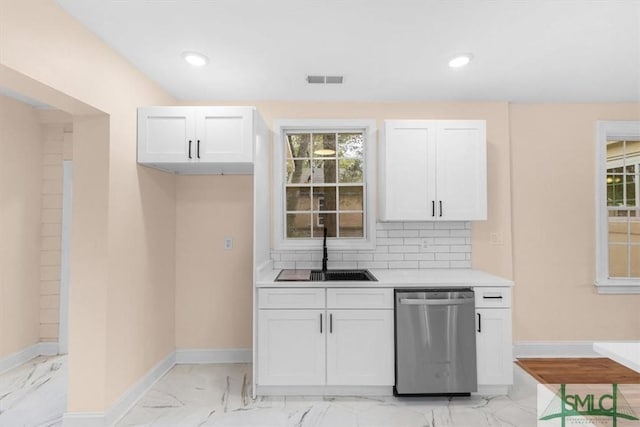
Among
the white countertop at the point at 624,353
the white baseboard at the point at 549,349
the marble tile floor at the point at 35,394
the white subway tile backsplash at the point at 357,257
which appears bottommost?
the marble tile floor at the point at 35,394

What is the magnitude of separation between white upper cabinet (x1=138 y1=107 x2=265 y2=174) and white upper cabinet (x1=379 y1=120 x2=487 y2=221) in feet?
4.12

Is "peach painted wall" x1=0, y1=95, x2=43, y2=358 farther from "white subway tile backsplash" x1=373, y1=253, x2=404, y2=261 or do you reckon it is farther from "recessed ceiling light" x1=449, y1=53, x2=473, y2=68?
"recessed ceiling light" x1=449, y1=53, x2=473, y2=68

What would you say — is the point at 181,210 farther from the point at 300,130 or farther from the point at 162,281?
the point at 300,130

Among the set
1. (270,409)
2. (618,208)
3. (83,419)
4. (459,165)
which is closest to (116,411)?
(83,419)

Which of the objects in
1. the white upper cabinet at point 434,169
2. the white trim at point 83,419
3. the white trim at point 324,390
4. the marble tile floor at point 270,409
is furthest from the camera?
the white upper cabinet at point 434,169

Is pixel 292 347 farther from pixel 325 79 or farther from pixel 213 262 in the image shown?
pixel 325 79

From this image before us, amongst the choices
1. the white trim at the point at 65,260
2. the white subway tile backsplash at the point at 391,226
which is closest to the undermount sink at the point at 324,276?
the white subway tile backsplash at the point at 391,226

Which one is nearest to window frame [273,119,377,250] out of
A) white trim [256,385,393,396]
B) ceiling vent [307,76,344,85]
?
ceiling vent [307,76,344,85]

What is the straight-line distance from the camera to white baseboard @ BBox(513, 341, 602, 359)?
3.38 metres

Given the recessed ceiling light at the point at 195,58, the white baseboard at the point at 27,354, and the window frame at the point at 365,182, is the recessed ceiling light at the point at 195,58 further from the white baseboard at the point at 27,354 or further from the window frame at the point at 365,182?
the white baseboard at the point at 27,354

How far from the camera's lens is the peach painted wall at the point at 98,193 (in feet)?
5.88

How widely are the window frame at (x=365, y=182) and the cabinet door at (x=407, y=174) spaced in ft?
1.07

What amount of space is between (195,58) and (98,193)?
1183 millimetres

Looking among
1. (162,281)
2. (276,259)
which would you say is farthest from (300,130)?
(162,281)
